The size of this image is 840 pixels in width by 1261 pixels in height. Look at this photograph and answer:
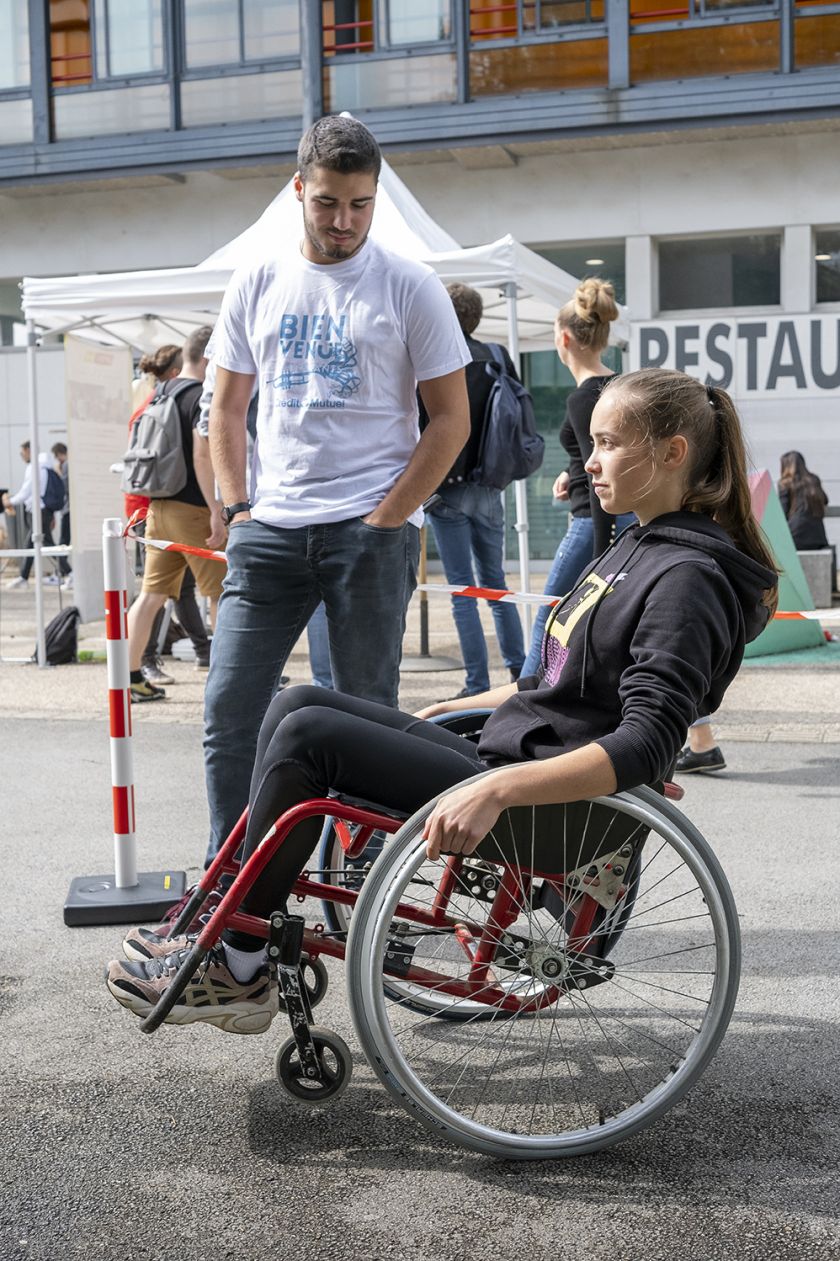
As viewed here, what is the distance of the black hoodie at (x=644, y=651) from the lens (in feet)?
8.06

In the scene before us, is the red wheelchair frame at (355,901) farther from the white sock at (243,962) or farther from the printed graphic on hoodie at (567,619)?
the printed graphic on hoodie at (567,619)

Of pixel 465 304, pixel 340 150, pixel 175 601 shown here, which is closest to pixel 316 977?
pixel 340 150

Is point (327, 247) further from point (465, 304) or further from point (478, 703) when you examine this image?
point (465, 304)

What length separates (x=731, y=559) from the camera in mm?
2592

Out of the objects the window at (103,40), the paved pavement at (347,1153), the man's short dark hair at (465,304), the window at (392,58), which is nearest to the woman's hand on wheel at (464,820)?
the paved pavement at (347,1153)

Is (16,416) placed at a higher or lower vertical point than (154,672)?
higher

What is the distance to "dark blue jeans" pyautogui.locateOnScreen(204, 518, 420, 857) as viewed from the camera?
3461mm

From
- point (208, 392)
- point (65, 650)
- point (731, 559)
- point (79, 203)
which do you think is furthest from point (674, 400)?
point (79, 203)

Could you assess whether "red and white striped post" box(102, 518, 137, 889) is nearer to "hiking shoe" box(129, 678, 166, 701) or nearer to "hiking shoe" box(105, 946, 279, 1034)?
"hiking shoe" box(105, 946, 279, 1034)

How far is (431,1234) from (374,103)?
1701 cm

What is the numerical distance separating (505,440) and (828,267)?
451 inches

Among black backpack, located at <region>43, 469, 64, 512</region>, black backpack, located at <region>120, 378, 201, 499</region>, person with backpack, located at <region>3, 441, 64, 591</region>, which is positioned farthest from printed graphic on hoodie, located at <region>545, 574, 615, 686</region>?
black backpack, located at <region>43, 469, 64, 512</region>

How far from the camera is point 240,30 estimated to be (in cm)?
1823

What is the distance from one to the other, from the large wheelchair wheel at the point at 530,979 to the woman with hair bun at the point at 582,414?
94.2 inches
